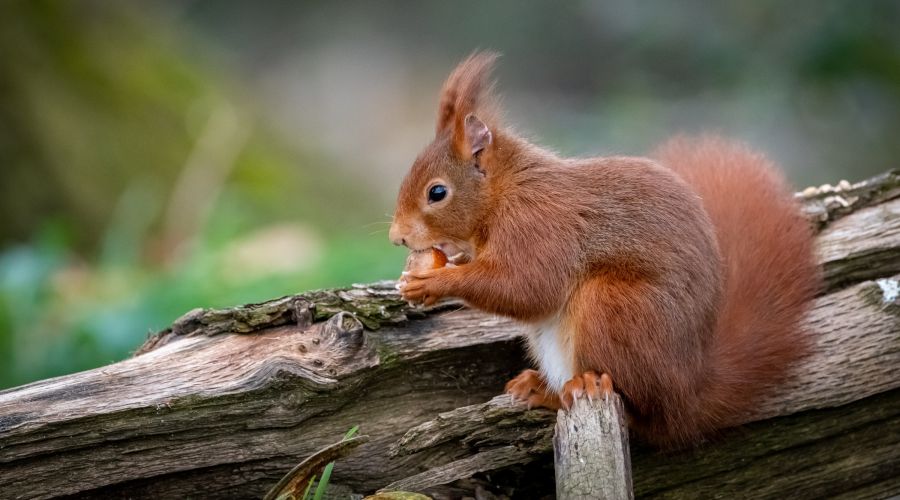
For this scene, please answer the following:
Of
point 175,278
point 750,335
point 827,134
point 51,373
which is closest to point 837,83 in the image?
point 827,134

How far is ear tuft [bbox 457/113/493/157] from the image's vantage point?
6.88 ft

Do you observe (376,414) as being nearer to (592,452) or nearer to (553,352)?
(553,352)

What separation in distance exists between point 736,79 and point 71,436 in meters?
3.72

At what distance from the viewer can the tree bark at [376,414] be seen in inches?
70.8

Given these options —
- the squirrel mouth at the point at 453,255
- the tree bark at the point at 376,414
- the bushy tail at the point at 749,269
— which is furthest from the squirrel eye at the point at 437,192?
the bushy tail at the point at 749,269

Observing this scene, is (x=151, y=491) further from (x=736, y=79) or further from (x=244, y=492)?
(x=736, y=79)

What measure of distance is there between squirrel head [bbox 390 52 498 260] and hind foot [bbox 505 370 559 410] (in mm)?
290

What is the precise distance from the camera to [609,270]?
1.90 metres

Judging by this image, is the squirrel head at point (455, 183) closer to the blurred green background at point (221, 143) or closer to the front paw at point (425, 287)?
the front paw at point (425, 287)

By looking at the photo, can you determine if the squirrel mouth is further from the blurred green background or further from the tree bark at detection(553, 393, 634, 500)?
the blurred green background

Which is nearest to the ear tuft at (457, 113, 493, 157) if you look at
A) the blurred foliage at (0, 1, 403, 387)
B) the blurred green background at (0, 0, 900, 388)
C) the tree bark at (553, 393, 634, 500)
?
the tree bark at (553, 393, 634, 500)

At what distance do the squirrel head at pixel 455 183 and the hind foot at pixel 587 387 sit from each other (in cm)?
42

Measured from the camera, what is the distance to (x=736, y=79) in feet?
15.3

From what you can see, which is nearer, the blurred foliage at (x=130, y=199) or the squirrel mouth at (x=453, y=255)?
the squirrel mouth at (x=453, y=255)
